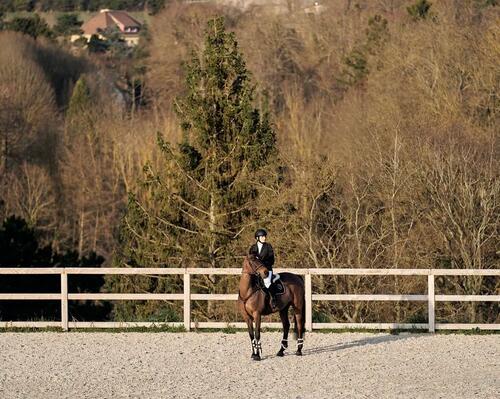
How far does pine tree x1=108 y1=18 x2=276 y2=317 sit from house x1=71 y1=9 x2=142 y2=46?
123 meters

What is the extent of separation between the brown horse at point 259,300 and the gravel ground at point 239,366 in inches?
13.0

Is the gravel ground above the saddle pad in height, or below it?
below

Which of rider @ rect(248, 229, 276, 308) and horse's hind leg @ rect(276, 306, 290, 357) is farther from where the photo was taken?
horse's hind leg @ rect(276, 306, 290, 357)

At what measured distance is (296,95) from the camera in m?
70.7

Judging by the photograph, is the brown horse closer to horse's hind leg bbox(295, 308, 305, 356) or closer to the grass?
horse's hind leg bbox(295, 308, 305, 356)

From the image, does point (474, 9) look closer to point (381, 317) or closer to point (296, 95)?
point (296, 95)

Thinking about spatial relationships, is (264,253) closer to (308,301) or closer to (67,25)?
(308,301)

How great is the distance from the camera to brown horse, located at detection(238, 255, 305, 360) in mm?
19875

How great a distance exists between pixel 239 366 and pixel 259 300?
3.45 feet

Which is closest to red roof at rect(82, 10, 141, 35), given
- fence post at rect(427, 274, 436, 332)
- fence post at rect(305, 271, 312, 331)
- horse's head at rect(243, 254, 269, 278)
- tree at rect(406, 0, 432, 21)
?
tree at rect(406, 0, 432, 21)

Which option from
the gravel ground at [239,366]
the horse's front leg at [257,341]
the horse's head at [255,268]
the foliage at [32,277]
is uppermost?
the horse's head at [255,268]

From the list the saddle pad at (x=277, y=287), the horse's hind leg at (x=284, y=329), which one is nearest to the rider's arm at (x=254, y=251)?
the saddle pad at (x=277, y=287)

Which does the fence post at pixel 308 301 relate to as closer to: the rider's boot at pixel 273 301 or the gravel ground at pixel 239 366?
the gravel ground at pixel 239 366

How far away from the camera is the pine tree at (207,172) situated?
41188mm
